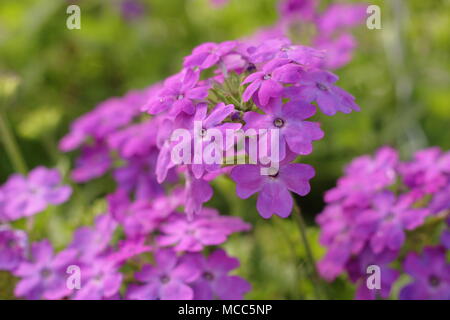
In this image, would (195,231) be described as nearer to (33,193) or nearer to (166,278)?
(166,278)

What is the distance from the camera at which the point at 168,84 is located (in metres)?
1.31

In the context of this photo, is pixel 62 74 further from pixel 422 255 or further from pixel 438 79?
pixel 422 255

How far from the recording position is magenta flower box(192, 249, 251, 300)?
1403 millimetres

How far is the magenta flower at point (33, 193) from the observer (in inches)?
64.7

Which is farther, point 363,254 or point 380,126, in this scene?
point 380,126

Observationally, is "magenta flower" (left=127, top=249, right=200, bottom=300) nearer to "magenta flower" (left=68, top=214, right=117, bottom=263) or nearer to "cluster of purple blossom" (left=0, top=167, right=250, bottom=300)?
"cluster of purple blossom" (left=0, top=167, right=250, bottom=300)

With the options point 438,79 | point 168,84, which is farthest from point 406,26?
point 168,84

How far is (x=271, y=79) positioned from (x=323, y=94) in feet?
0.39

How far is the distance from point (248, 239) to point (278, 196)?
986 mm

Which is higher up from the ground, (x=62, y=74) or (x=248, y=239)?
(x=62, y=74)

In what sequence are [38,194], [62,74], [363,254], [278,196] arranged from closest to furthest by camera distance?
1. [278,196]
2. [363,254]
3. [38,194]
4. [62,74]

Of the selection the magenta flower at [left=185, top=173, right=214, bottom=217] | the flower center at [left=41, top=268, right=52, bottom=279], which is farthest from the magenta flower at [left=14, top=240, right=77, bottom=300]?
the magenta flower at [left=185, top=173, right=214, bottom=217]

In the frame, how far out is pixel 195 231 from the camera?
1468 mm

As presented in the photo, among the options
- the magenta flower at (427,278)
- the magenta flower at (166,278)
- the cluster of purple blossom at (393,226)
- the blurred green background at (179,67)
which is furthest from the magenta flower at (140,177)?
the magenta flower at (427,278)
